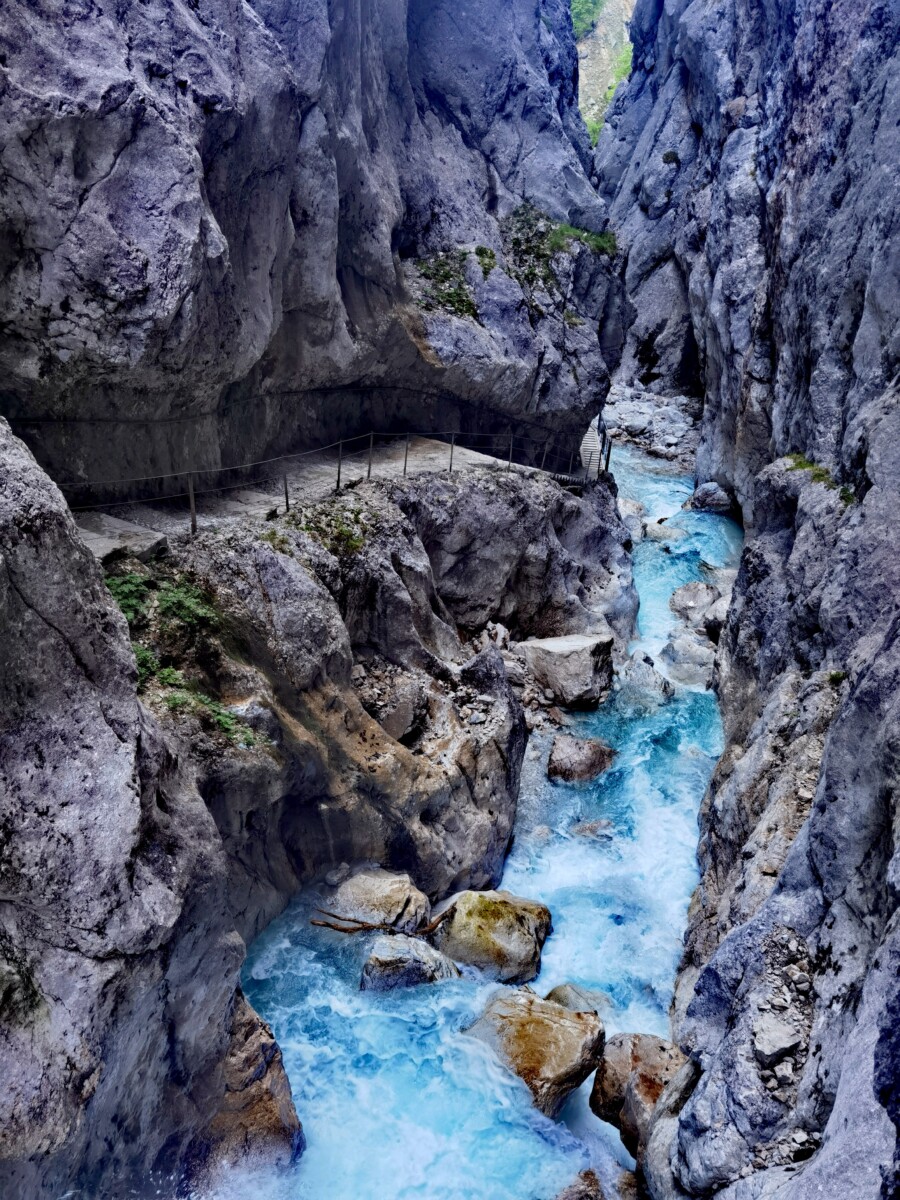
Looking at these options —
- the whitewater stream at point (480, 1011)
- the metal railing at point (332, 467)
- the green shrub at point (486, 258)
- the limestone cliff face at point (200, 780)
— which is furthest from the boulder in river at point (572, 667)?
the green shrub at point (486, 258)

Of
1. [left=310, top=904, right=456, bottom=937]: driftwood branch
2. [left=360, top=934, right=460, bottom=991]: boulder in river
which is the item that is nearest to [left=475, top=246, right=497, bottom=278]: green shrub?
[left=310, top=904, right=456, bottom=937]: driftwood branch

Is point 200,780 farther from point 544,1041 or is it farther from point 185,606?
point 544,1041

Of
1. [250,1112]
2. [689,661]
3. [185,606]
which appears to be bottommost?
[250,1112]

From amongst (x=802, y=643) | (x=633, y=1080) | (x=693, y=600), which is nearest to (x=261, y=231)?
(x=802, y=643)

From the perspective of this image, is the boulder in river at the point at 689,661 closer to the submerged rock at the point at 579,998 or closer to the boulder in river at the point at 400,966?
the submerged rock at the point at 579,998

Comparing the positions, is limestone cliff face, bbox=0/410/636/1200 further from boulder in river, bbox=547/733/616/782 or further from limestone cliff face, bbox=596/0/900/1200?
limestone cliff face, bbox=596/0/900/1200

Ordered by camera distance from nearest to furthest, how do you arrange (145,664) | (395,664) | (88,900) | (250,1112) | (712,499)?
(88,900)
(250,1112)
(145,664)
(395,664)
(712,499)

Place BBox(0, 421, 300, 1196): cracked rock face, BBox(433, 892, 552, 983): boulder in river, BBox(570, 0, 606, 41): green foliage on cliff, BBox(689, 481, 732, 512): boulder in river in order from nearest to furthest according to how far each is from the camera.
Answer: BBox(0, 421, 300, 1196): cracked rock face < BBox(433, 892, 552, 983): boulder in river < BBox(689, 481, 732, 512): boulder in river < BBox(570, 0, 606, 41): green foliage on cliff
